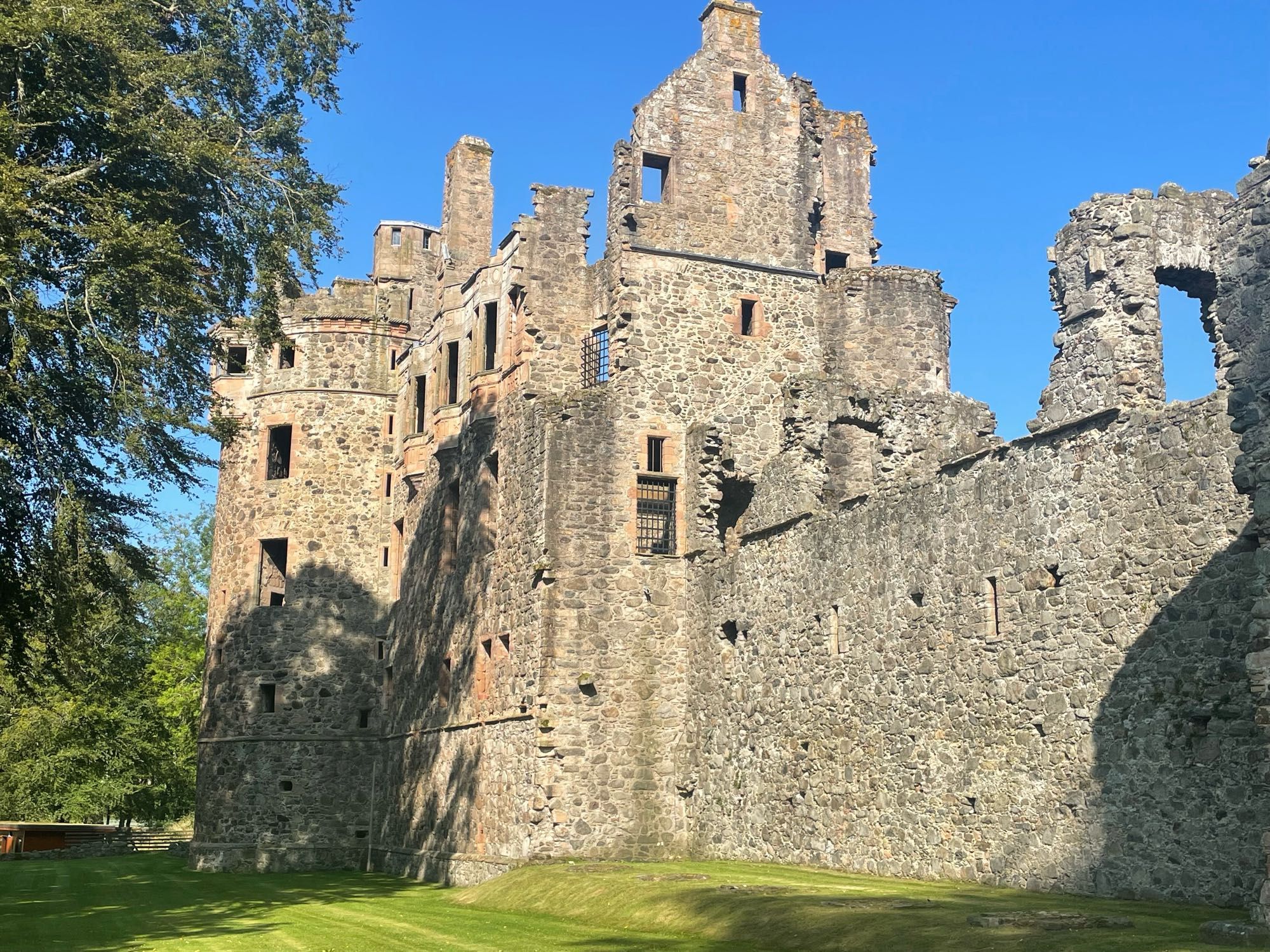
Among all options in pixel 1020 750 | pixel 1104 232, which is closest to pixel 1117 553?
pixel 1020 750

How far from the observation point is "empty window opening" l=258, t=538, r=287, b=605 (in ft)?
116

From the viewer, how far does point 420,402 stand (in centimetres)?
3441

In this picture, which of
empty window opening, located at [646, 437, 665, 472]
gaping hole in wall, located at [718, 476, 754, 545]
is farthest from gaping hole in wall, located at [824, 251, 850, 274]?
empty window opening, located at [646, 437, 665, 472]

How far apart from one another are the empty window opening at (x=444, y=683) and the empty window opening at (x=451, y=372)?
19.0 feet

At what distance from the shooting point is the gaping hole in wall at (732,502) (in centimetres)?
2680

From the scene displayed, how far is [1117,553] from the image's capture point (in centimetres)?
1616

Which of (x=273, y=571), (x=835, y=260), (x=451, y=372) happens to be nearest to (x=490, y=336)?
(x=451, y=372)

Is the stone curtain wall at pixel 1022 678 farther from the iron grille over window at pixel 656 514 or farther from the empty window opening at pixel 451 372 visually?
the empty window opening at pixel 451 372

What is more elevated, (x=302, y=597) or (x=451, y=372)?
(x=451, y=372)

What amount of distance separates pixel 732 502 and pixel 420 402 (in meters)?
10.2

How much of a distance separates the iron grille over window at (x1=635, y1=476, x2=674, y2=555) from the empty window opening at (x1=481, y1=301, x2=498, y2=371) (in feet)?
16.2

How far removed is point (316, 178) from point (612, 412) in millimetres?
7007

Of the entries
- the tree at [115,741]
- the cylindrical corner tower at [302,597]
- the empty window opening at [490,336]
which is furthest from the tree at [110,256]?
the tree at [115,741]

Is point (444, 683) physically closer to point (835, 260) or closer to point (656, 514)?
point (656, 514)
